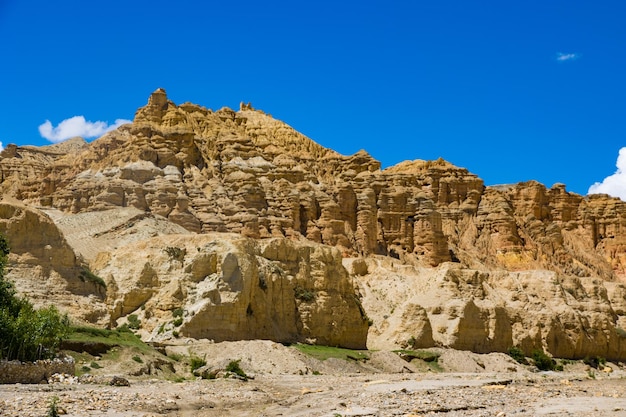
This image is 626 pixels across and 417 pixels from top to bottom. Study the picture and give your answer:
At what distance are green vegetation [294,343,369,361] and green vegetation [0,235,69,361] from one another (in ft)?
64.4

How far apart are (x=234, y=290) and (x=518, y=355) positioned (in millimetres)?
24942

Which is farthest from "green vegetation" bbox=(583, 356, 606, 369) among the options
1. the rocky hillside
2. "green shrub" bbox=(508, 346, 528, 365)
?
"green shrub" bbox=(508, 346, 528, 365)

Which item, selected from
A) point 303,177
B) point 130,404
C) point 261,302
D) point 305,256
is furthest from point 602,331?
point 130,404

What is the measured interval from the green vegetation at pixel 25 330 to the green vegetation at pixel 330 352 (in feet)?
64.4

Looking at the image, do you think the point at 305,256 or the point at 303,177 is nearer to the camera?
the point at 305,256

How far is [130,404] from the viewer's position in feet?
98.3

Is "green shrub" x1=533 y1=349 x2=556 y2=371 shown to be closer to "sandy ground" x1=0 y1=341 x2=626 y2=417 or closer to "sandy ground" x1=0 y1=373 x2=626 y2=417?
"sandy ground" x1=0 y1=341 x2=626 y2=417

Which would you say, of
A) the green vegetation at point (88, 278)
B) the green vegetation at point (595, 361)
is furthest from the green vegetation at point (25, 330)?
the green vegetation at point (595, 361)

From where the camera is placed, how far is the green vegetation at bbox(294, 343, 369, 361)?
178 ft

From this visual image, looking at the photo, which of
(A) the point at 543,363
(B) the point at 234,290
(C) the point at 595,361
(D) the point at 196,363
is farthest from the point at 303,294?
(C) the point at 595,361

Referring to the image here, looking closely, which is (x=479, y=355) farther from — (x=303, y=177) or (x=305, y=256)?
(x=303, y=177)

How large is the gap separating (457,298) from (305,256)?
46.6 ft

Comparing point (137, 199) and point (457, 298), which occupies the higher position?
point (137, 199)

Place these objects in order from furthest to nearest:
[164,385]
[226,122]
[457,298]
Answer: [226,122], [457,298], [164,385]
